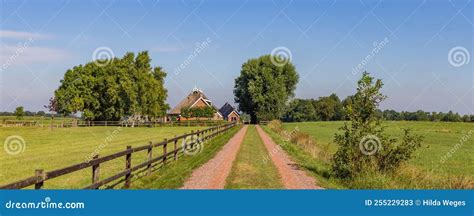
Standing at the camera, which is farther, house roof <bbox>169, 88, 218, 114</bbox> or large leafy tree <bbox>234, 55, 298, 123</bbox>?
house roof <bbox>169, 88, 218, 114</bbox>

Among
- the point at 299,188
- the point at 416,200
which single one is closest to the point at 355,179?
the point at 299,188

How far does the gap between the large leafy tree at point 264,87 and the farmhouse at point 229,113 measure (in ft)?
52.8

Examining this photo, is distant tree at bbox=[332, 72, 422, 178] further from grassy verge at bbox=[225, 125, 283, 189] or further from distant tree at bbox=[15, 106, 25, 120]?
distant tree at bbox=[15, 106, 25, 120]

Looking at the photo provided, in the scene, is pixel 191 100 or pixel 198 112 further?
pixel 191 100

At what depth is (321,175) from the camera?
16406 mm

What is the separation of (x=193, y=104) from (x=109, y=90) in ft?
128

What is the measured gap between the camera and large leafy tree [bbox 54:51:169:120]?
3086 inches

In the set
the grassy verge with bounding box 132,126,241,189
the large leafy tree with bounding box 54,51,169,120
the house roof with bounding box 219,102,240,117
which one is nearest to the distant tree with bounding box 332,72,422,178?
the grassy verge with bounding box 132,126,241,189

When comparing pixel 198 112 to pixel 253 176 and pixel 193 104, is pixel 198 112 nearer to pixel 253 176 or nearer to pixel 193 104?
pixel 193 104

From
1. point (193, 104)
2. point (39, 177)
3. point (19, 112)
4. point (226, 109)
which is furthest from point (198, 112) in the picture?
point (39, 177)

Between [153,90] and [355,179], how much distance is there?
73.7 metres

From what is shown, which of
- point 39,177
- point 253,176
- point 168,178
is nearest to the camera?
point 39,177

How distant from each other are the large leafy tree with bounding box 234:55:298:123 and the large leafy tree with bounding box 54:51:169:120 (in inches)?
901

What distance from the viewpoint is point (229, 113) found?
126 metres
